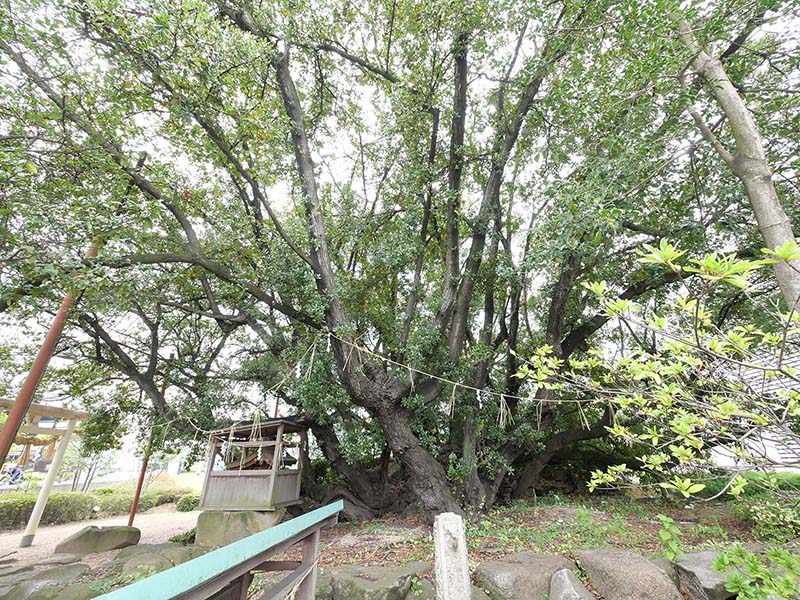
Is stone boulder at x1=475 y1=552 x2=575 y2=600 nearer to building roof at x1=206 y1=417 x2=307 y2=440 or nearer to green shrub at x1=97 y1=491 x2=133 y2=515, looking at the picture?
building roof at x1=206 y1=417 x2=307 y2=440

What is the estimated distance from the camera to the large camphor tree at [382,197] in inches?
151

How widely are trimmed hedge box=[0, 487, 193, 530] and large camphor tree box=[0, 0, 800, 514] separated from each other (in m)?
5.48

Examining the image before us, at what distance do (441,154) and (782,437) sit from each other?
245 inches

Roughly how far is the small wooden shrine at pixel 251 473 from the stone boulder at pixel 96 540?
2774 mm

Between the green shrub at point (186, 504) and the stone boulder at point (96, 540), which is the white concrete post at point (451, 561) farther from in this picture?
the green shrub at point (186, 504)

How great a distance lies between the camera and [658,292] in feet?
20.5

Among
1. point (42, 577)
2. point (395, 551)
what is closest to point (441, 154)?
point (395, 551)

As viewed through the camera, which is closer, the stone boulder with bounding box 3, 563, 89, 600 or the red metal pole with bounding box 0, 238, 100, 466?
the stone boulder with bounding box 3, 563, 89, 600

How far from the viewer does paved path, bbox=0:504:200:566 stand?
7469mm

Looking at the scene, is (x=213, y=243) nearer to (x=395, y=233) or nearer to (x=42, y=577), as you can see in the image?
(x=395, y=233)

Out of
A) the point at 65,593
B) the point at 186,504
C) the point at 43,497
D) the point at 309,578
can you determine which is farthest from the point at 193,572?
the point at 186,504

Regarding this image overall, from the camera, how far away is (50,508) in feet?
37.9

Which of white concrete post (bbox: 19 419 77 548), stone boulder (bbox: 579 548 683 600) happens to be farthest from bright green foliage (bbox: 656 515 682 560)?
white concrete post (bbox: 19 419 77 548)

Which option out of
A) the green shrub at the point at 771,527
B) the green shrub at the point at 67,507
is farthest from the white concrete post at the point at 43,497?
the green shrub at the point at 771,527
